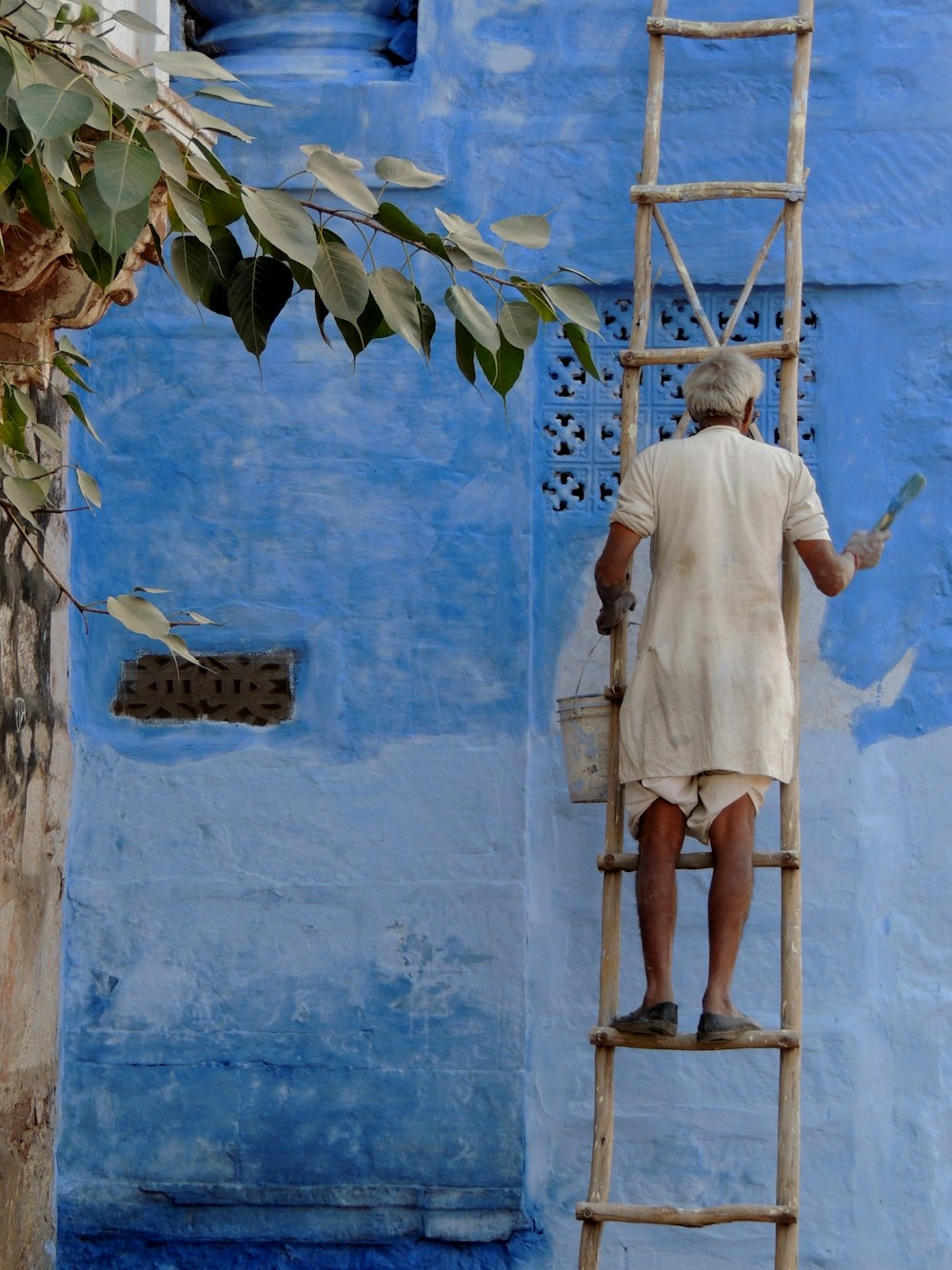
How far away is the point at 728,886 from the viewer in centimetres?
326

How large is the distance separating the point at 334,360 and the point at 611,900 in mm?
1457

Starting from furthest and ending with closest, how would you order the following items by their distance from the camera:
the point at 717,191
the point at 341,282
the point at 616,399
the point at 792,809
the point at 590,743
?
the point at 616,399, the point at 717,191, the point at 590,743, the point at 792,809, the point at 341,282

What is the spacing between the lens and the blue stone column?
13.7ft

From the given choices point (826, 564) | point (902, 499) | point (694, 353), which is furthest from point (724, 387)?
point (902, 499)

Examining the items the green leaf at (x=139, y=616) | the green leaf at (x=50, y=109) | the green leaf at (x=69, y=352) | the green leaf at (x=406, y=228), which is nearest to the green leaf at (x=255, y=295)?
the green leaf at (x=406, y=228)

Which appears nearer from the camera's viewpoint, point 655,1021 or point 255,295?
point 255,295

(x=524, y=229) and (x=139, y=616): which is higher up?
(x=524, y=229)

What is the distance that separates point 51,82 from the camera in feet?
6.44

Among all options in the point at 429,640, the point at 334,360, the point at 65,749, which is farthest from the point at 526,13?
the point at 65,749

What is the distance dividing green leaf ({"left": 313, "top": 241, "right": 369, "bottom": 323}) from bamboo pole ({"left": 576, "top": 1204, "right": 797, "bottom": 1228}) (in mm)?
1801

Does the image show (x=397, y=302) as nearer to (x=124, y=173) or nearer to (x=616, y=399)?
(x=124, y=173)

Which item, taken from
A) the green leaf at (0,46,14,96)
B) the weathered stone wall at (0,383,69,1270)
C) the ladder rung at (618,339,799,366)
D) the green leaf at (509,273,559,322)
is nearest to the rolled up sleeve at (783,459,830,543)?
the ladder rung at (618,339,799,366)

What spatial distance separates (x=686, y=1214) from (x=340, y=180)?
6.48 ft

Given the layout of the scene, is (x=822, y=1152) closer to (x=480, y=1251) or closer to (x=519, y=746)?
(x=480, y=1251)
